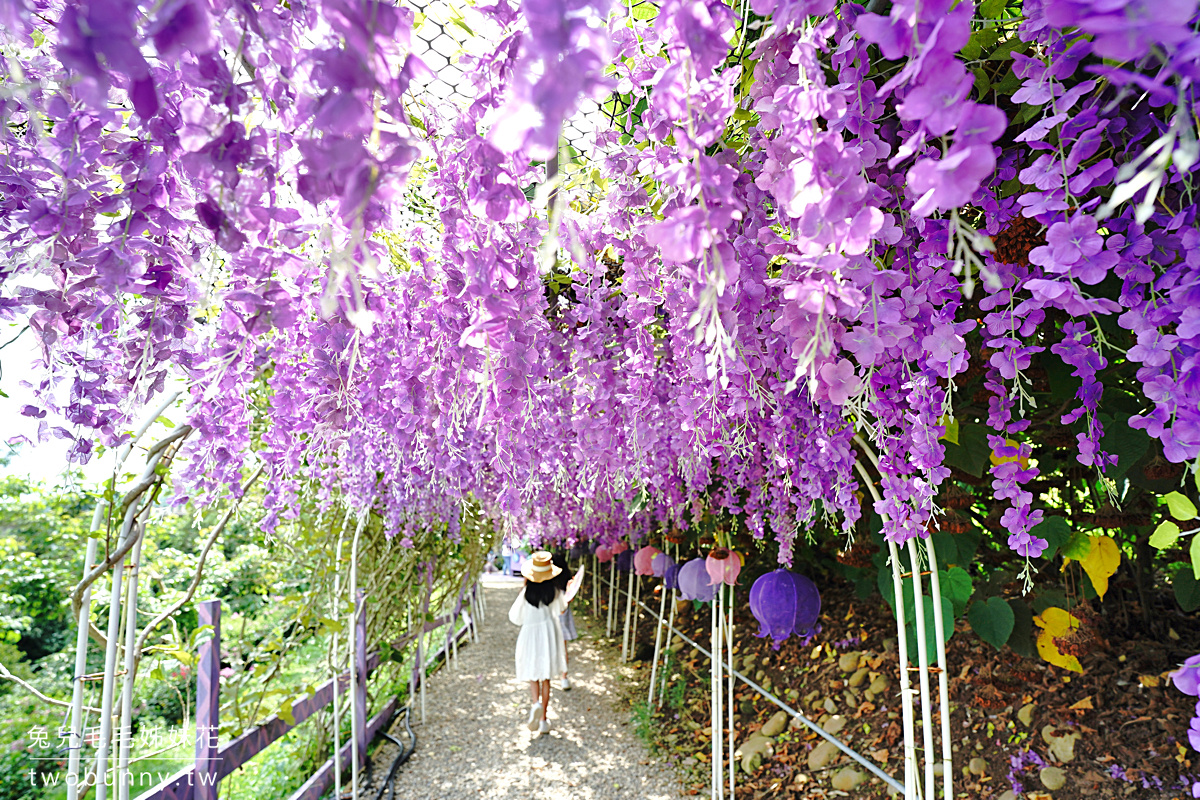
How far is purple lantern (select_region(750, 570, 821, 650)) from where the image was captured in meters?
2.99

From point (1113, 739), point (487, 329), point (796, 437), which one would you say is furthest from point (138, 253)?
point (1113, 739)

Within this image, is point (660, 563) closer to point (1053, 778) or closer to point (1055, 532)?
point (1053, 778)

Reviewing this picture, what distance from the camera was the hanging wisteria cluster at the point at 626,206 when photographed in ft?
1.33

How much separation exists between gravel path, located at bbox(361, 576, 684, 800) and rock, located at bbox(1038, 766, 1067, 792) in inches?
76.7

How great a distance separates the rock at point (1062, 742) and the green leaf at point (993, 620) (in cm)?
101

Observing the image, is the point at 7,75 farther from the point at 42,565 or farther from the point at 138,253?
the point at 42,565

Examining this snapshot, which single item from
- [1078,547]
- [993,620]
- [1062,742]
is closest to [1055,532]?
[1078,547]

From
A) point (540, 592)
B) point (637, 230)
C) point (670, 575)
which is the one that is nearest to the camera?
point (637, 230)

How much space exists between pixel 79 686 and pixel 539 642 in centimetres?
396

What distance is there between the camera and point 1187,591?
170cm

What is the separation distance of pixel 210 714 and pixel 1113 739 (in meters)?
3.42

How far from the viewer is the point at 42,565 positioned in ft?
23.4

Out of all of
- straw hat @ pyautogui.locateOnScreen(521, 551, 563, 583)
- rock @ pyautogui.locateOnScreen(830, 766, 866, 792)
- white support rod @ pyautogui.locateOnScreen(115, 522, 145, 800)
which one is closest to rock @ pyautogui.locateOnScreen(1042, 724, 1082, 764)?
rock @ pyautogui.locateOnScreen(830, 766, 866, 792)

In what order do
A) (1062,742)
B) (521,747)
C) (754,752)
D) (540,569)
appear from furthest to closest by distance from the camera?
(540,569) < (521,747) < (754,752) < (1062,742)
